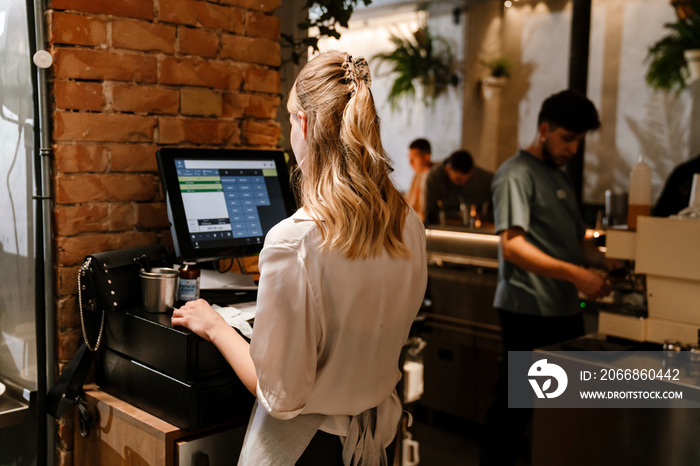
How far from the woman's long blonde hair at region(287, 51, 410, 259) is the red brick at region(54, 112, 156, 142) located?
780 millimetres

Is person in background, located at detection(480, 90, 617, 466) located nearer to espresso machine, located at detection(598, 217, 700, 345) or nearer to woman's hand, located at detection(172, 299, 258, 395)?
espresso machine, located at detection(598, 217, 700, 345)

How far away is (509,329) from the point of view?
2.82 m

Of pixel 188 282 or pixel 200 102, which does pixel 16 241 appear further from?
pixel 200 102

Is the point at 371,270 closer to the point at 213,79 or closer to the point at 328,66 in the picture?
the point at 328,66

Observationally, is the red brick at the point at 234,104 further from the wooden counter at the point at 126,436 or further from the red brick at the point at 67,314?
the wooden counter at the point at 126,436

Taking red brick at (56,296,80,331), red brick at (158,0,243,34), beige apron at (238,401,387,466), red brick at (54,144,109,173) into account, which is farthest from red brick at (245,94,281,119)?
beige apron at (238,401,387,466)

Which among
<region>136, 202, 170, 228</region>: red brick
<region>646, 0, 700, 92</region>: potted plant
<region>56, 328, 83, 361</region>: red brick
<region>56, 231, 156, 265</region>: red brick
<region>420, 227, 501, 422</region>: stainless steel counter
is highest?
<region>646, 0, 700, 92</region>: potted plant

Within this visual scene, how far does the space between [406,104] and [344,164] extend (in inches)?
284

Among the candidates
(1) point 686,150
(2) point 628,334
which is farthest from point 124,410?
(1) point 686,150

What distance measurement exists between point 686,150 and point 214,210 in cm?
549

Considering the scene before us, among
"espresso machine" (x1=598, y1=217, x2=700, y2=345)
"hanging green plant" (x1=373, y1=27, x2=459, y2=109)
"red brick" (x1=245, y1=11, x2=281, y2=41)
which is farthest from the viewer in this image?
"hanging green plant" (x1=373, y1=27, x2=459, y2=109)

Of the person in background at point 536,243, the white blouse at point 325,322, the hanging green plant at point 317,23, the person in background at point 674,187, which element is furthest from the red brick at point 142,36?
the person in background at point 674,187

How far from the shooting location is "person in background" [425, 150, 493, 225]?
5820 mm

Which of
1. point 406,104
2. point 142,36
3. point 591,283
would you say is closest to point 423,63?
point 406,104
